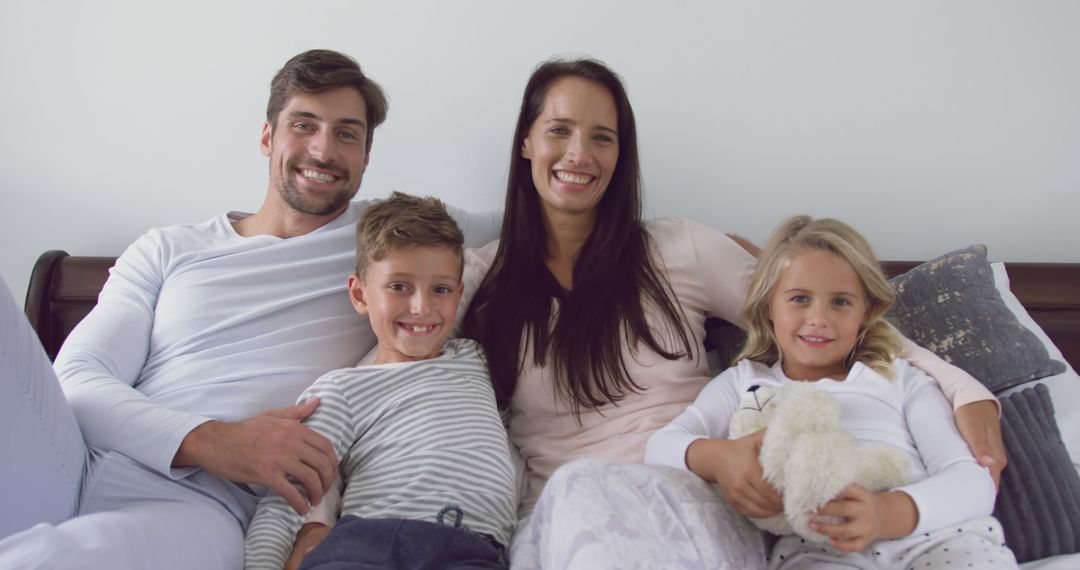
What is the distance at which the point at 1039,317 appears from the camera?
1823 mm

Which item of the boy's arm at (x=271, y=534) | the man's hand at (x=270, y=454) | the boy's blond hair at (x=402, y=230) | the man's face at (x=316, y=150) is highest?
the man's face at (x=316, y=150)

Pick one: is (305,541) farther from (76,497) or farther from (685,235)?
(685,235)

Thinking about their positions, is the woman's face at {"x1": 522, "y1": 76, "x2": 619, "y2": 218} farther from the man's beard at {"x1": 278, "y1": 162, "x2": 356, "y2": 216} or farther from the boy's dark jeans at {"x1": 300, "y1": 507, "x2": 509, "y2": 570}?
the boy's dark jeans at {"x1": 300, "y1": 507, "x2": 509, "y2": 570}

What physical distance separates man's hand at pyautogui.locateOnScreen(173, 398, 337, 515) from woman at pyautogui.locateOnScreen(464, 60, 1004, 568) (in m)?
0.38

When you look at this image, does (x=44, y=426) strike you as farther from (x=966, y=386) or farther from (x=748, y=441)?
(x=966, y=386)

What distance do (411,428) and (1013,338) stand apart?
45.5 inches

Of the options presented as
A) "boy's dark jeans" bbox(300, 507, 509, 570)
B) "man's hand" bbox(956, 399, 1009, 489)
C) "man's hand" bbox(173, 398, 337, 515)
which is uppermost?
"man's hand" bbox(956, 399, 1009, 489)

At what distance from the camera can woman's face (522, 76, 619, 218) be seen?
1.56m

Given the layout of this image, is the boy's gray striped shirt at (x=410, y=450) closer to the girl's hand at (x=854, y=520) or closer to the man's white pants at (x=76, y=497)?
the man's white pants at (x=76, y=497)

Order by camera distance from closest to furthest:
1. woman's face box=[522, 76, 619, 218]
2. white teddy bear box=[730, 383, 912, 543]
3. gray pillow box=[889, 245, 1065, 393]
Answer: white teddy bear box=[730, 383, 912, 543], gray pillow box=[889, 245, 1065, 393], woman's face box=[522, 76, 619, 218]

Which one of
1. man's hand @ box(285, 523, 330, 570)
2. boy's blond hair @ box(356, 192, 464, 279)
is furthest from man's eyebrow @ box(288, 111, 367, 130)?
man's hand @ box(285, 523, 330, 570)

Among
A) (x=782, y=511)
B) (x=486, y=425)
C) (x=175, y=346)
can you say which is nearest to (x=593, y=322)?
(x=486, y=425)

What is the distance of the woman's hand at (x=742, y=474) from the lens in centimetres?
106

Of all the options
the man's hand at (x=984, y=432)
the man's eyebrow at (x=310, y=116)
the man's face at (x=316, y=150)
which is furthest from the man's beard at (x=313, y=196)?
the man's hand at (x=984, y=432)
